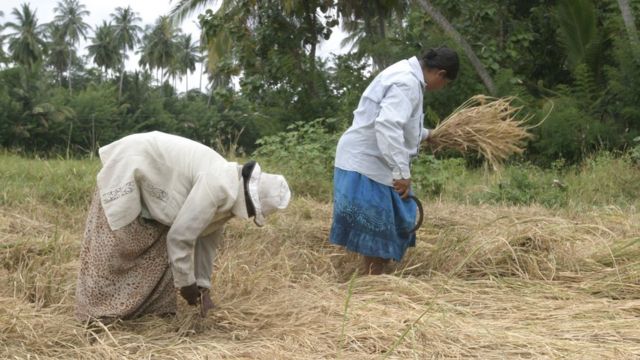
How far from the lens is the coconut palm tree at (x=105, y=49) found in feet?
148

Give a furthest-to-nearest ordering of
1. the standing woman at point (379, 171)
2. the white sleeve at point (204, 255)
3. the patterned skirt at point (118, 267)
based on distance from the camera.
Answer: the standing woman at point (379, 171) < the white sleeve at point (204, 255) < the patterned skirt at point (118, 267)

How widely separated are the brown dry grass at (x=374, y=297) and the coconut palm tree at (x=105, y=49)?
4187 centimetres

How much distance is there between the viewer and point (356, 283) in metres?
3.84

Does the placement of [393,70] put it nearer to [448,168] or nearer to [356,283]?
[356,283]

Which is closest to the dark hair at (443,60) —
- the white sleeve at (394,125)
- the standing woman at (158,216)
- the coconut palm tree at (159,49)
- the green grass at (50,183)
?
the white sleeve at (394,125)

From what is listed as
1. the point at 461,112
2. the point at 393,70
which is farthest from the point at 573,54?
the point at 393,70

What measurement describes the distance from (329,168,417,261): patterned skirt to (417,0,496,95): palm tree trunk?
22.8 ft

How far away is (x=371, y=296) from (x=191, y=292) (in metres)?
0.93

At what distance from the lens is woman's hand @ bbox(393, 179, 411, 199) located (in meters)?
3.88

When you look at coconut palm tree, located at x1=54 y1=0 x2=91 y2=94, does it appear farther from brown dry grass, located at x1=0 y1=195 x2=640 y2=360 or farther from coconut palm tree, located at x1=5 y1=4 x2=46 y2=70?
brown dry grass, located at x1=0 y1=195 x2=640 y2=360

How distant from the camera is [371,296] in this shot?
11.7 ft

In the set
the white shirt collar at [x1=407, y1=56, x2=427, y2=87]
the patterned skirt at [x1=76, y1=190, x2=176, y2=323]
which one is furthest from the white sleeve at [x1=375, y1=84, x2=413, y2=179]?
the patterned skirt at [x1=76, y1=190, x2=176, y2=323]

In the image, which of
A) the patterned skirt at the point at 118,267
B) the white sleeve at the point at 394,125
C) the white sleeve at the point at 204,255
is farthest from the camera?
the white sleeve at the point at 394,125

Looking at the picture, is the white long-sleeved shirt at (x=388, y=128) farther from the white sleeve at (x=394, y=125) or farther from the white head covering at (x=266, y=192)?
the white head covering at (x=266, y=192)
